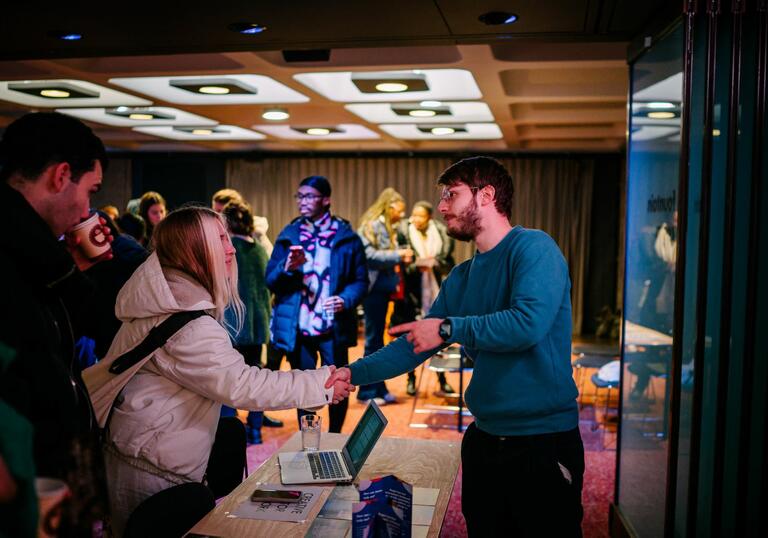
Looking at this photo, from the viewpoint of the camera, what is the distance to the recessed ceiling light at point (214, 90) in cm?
567

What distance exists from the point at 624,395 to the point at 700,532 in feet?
2.84

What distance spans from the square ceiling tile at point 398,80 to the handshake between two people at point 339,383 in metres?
3.25

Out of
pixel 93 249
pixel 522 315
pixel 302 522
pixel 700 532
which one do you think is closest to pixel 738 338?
pixel 700 532

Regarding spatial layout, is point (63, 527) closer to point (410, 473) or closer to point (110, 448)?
point (110, 448)

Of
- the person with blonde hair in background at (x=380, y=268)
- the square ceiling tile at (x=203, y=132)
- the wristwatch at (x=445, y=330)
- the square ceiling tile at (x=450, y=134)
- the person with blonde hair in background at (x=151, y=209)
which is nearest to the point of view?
the wristwatch at (x=445, y=330)

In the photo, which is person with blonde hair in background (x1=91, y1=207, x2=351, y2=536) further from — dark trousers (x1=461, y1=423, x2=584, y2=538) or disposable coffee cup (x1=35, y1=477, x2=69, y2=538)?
disposable coffee cup (x1=35, y1=477, x2=69, y2=538)

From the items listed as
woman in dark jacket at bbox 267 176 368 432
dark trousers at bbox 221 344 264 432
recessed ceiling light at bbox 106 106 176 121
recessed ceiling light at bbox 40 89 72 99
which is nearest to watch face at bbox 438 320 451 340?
woman in dark jacket at bbox 267 176 368 432

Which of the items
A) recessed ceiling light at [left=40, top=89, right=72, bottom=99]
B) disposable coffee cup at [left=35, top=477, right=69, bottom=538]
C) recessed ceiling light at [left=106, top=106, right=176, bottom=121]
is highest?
recessed ceiling light at [left=106, top=106, right=176, bottom=121]

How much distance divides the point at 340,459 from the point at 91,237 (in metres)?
1.20

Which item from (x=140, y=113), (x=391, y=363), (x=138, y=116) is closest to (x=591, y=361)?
(x=391, y=363)

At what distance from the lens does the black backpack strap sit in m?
1.77

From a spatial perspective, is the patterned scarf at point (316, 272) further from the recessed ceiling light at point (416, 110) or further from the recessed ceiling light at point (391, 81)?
the recessed ceiling light at point (416, 110)

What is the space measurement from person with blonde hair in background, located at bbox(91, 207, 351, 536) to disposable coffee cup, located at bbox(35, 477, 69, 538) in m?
0.97

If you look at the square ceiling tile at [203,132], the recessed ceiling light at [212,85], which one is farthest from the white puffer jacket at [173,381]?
the square ceiling tile at [203,132]
